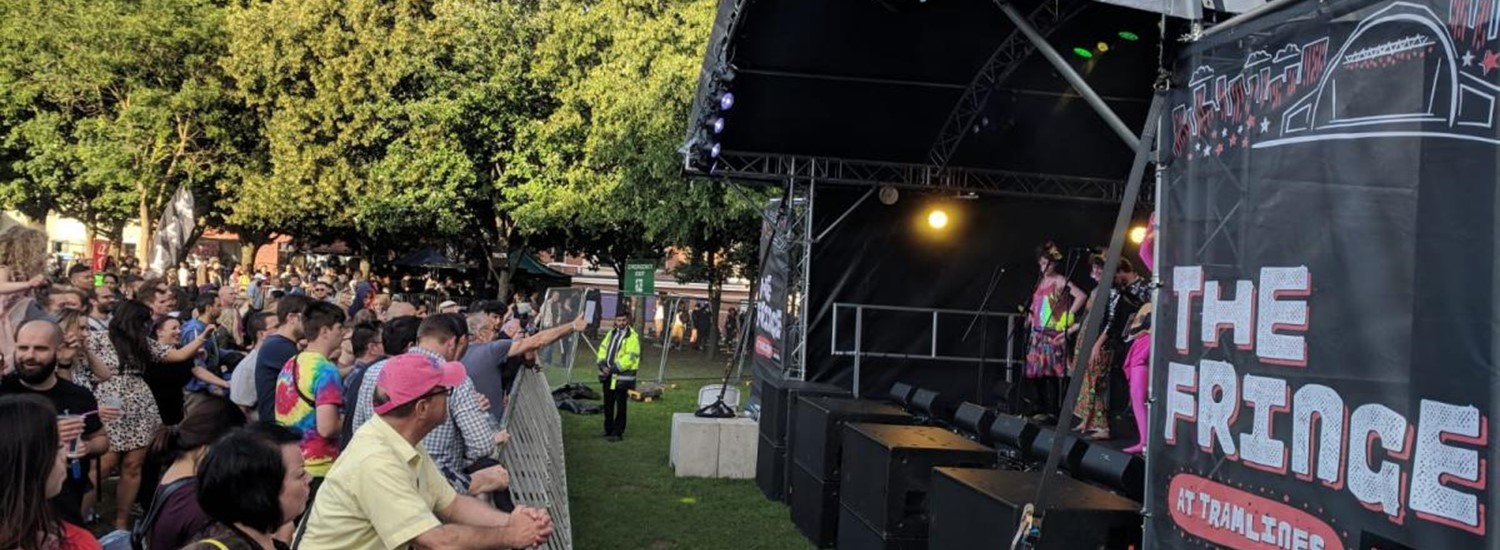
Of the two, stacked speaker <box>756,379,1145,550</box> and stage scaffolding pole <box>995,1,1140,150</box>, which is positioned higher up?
stage scaffolding pole <box>995,1,1140,150</box>

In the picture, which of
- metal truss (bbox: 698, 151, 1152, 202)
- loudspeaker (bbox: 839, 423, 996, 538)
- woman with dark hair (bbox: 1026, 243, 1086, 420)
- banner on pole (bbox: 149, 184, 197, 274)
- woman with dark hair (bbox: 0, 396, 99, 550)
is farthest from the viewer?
banner on pole (bbox: 149, 184, 197, 274)

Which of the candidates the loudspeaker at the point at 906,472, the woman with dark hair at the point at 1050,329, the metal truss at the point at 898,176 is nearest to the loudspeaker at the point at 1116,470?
the loudspeaker at the point at 906,472

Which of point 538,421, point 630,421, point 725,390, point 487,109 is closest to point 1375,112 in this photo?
point 538,421

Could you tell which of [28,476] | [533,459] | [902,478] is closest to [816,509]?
[902,478]

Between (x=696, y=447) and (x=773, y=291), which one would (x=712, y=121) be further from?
(x=696, y=447)

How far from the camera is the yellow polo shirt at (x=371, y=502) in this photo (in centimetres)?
313

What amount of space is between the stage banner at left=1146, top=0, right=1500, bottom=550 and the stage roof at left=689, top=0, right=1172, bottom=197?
375 centimetres

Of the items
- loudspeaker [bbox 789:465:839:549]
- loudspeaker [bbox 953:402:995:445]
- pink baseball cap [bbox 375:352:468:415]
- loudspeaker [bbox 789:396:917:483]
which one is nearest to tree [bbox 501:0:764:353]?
loudspeaker [bbox 953:402:995:445]

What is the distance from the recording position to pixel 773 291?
13.6 meters

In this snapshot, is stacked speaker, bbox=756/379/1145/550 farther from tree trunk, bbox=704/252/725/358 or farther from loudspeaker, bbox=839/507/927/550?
tree trunk, bbox=704/252/725/358

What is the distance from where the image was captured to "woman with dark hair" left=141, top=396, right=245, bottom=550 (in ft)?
11.1

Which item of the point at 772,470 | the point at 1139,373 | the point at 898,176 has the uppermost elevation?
the point at 898,176

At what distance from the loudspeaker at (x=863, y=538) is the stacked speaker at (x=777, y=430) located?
1924 mm

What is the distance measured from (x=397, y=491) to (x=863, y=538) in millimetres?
4235
